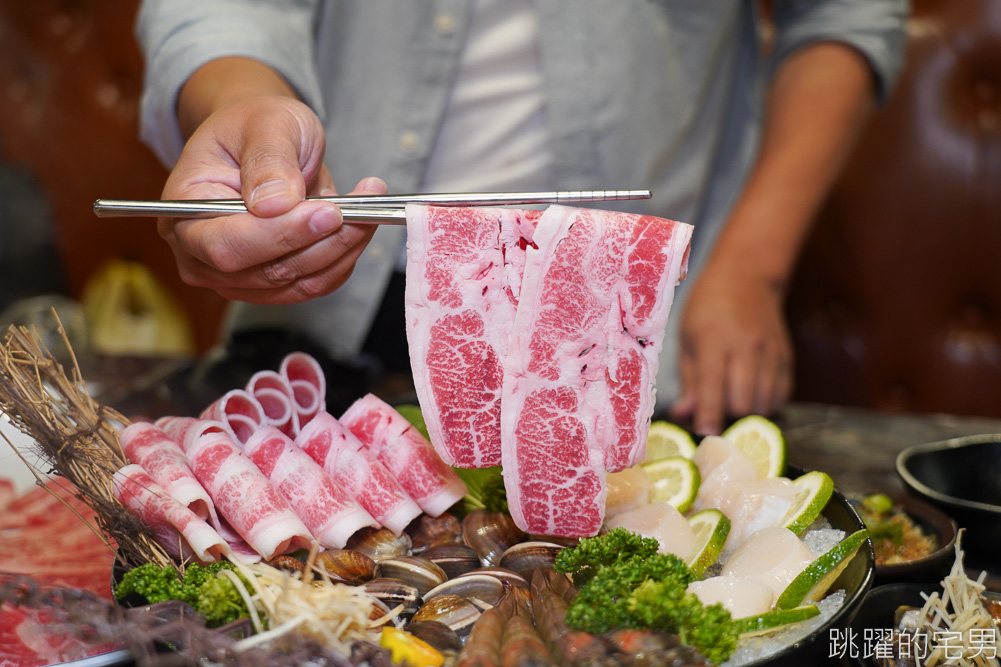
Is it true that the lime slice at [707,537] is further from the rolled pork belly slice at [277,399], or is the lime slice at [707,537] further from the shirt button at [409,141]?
the shirt button at [409,141]

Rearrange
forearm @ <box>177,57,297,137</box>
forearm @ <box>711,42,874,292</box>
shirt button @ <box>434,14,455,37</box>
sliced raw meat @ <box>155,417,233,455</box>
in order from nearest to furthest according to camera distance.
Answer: sliced raw meat @ <box>155,417,233,455</box> < forearm @ <box>177,57,297,137</box> < shirt button @ <box>434,14,455,37</box> < forearm @ <box>711,42,874,292</box>

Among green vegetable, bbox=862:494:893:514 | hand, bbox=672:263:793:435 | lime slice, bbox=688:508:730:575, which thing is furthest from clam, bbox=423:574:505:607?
hand, bbox=672:263:793:435

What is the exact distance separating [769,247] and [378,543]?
131 cm

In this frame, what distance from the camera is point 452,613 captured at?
840mm

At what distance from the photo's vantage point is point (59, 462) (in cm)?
97

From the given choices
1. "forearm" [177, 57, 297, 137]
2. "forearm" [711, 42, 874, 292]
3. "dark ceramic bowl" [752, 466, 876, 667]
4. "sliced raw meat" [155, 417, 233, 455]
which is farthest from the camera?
"forearm" [711, 42, 874, 292]

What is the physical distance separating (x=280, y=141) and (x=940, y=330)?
7.73 ft

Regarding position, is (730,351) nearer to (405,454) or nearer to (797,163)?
(797,163)

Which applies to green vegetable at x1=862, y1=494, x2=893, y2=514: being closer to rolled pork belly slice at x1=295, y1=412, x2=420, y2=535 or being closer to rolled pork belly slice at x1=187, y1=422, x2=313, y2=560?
rolled pork belly slice at x1=295, y1=412, x2=420, y2=535

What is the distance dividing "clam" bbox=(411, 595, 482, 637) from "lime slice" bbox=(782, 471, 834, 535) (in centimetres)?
42

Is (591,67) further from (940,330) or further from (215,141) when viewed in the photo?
(940,330)

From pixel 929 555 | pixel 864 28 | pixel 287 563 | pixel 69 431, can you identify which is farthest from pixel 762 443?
pixel 864 28

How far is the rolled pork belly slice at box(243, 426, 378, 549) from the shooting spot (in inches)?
38.7

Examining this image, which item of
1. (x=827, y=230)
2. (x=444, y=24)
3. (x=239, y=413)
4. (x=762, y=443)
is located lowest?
(x=762, y=443)
